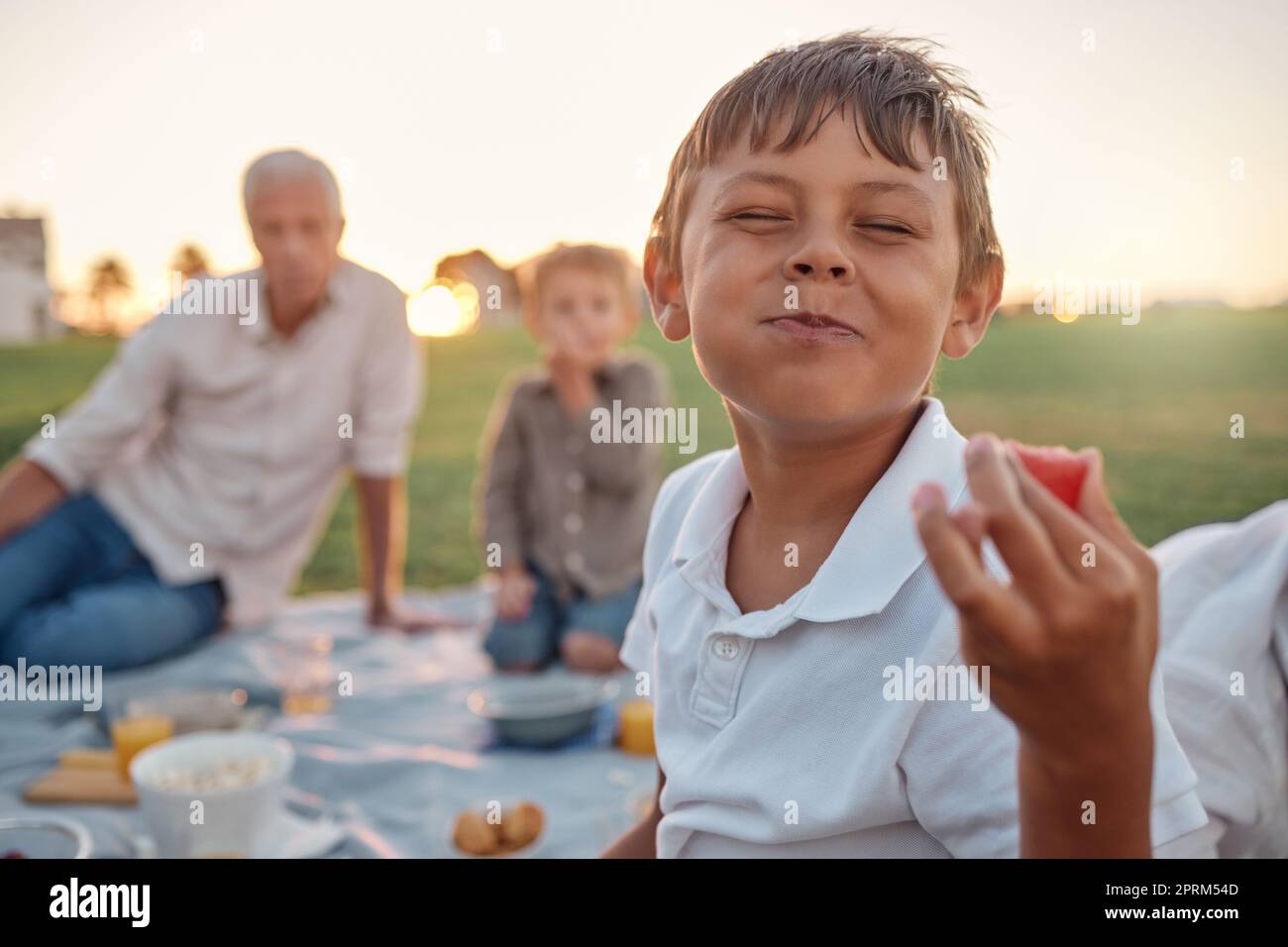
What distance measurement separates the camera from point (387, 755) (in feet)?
8.23

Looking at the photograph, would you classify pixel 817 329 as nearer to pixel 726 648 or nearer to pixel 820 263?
pixel 820 263

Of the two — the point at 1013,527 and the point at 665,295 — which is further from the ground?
the point at 665,295

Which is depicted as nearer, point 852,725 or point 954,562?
point 954,562

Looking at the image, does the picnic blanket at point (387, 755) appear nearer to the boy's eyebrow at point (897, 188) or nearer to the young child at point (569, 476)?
the young child at point (569, 476)

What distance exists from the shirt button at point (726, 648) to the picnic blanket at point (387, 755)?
1094 millimetres

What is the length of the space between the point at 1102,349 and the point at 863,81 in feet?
50.5

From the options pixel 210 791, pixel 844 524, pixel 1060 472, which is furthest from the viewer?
pixel 210 791

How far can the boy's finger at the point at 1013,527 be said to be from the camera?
2.07ft

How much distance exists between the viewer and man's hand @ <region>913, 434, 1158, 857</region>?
63 centimetres

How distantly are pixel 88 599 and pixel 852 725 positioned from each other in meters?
2.79

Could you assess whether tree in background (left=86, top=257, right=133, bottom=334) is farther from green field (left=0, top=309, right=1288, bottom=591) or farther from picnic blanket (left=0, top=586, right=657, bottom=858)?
picnic blanket (left=0, top=586, right=657, bottom=858)

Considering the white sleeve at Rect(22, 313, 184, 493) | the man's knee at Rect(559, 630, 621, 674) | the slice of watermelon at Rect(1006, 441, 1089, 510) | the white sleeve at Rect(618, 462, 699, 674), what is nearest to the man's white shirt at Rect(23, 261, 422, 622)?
the white sleeve at Rect(22, 313, 184, 493)

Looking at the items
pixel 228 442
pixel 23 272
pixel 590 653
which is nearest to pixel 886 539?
pixel 590 653

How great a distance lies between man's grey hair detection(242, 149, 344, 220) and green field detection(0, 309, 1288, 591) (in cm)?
217
